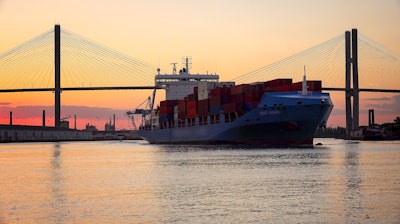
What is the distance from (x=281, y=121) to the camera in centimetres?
7081

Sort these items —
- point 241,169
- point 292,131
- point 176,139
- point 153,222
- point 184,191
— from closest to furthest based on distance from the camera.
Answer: point 153,222
point 184,191
point 241,169
point 292,131
point 176,139

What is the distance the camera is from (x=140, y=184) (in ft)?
105

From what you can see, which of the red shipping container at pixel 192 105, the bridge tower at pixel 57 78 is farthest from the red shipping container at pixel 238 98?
the bridge tower at pixel 57 78

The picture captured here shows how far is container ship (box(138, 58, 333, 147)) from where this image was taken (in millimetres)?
70750

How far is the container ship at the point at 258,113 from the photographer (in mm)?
70750

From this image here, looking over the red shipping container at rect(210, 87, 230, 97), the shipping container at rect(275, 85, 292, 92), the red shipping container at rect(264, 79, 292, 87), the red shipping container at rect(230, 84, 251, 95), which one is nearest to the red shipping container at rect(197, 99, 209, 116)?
the red shipping container at rect(210, 87, 230, 97)

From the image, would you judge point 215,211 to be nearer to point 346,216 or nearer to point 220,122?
point 346,216

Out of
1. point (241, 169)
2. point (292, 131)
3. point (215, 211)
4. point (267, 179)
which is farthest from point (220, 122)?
point (215, 211)

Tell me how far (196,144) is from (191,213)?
231 feet

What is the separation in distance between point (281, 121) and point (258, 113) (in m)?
2.74

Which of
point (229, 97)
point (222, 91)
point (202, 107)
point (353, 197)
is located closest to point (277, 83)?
point (229, 97)

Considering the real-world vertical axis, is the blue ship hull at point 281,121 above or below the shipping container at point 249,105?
below

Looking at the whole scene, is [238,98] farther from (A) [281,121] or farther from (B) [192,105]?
(B) [192,105]

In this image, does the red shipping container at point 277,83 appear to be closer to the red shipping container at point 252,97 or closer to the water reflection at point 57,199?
the red shipping container at point 252,97
